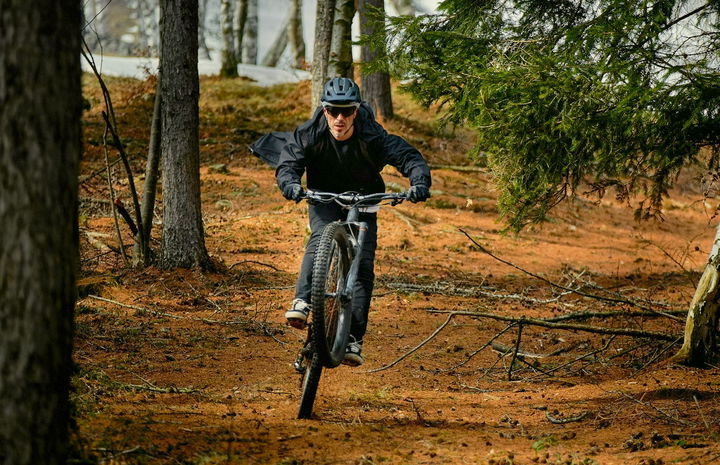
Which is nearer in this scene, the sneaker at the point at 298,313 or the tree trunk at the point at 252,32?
the sneaker at the point at 298,313

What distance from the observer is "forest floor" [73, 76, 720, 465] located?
442 centimetres

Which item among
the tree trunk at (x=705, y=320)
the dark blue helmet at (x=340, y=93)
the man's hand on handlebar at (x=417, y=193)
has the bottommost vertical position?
the tree trunk at (x=705, y=320)

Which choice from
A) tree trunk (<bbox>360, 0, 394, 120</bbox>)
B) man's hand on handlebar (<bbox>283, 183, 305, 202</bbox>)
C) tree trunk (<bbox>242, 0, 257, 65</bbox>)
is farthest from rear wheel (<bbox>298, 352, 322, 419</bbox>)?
tree trunk (<bbox>242, 0, 257, 65</bbox>)

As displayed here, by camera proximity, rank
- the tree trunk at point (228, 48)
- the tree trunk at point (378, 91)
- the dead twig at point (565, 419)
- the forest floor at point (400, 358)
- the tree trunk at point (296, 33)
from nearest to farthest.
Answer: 1. the forest floor at point (400, 358)
2. the dead twig at point (565, 419)
3. the tree trunk at point (378, 91)
4. the tree trunk at point (228, 48)
5. the tree trunk at point (296, 33)

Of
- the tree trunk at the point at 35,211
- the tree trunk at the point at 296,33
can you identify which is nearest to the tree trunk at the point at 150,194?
the tree trunk at the point at 35,211

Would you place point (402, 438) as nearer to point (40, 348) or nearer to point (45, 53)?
point (40, 348)

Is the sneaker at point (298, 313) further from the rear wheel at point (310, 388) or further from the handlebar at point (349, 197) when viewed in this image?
the handlebar at point (349, 197)

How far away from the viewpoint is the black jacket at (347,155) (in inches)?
221

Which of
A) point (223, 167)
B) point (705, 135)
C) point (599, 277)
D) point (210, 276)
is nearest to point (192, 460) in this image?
point (705, 135)

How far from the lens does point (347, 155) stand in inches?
224

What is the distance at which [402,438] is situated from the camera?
15.6 feet

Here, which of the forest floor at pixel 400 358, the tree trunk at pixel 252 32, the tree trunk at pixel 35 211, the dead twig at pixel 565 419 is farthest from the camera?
the tree trunk at pixel 252 32

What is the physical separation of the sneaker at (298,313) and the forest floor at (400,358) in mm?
687

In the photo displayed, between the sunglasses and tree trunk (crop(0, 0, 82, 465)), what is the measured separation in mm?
2707
